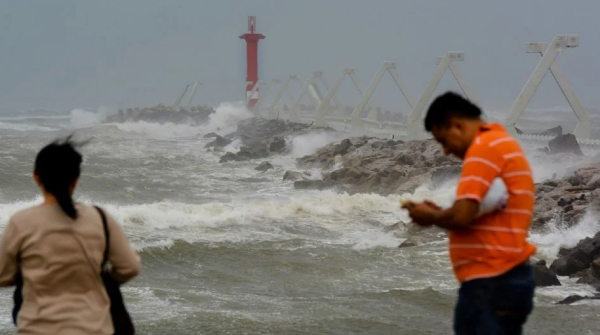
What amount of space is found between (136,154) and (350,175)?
2038 cm

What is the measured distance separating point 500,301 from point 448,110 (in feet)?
2.09

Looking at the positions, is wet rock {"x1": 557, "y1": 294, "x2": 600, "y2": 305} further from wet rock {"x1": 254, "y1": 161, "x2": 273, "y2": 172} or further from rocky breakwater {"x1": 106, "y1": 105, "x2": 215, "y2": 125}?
rocky breakwater {"x1": 106, "y1": 105, "x2": 215, "y2": 125}

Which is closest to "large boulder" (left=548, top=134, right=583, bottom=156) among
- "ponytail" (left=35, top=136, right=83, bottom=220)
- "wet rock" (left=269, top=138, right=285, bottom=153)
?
"wet rock" (left=269, top=138, right=285, bottom=153)

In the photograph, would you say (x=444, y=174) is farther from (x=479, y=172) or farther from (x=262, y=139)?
(x=262, y=139)

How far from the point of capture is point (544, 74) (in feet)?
81.5

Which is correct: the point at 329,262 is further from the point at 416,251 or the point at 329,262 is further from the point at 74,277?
the point at 74,277

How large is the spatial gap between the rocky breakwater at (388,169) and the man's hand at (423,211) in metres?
19.5

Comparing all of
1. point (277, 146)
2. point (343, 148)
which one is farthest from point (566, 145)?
point (277, 146)

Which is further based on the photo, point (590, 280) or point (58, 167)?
point (590, 280)

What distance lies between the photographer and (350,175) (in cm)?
2502

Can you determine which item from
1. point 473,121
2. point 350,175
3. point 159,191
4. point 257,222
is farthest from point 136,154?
point 473,121

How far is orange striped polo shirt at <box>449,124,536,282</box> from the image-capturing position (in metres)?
2.94

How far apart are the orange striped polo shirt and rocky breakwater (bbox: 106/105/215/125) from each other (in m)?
82.7

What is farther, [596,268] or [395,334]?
[596,268]
